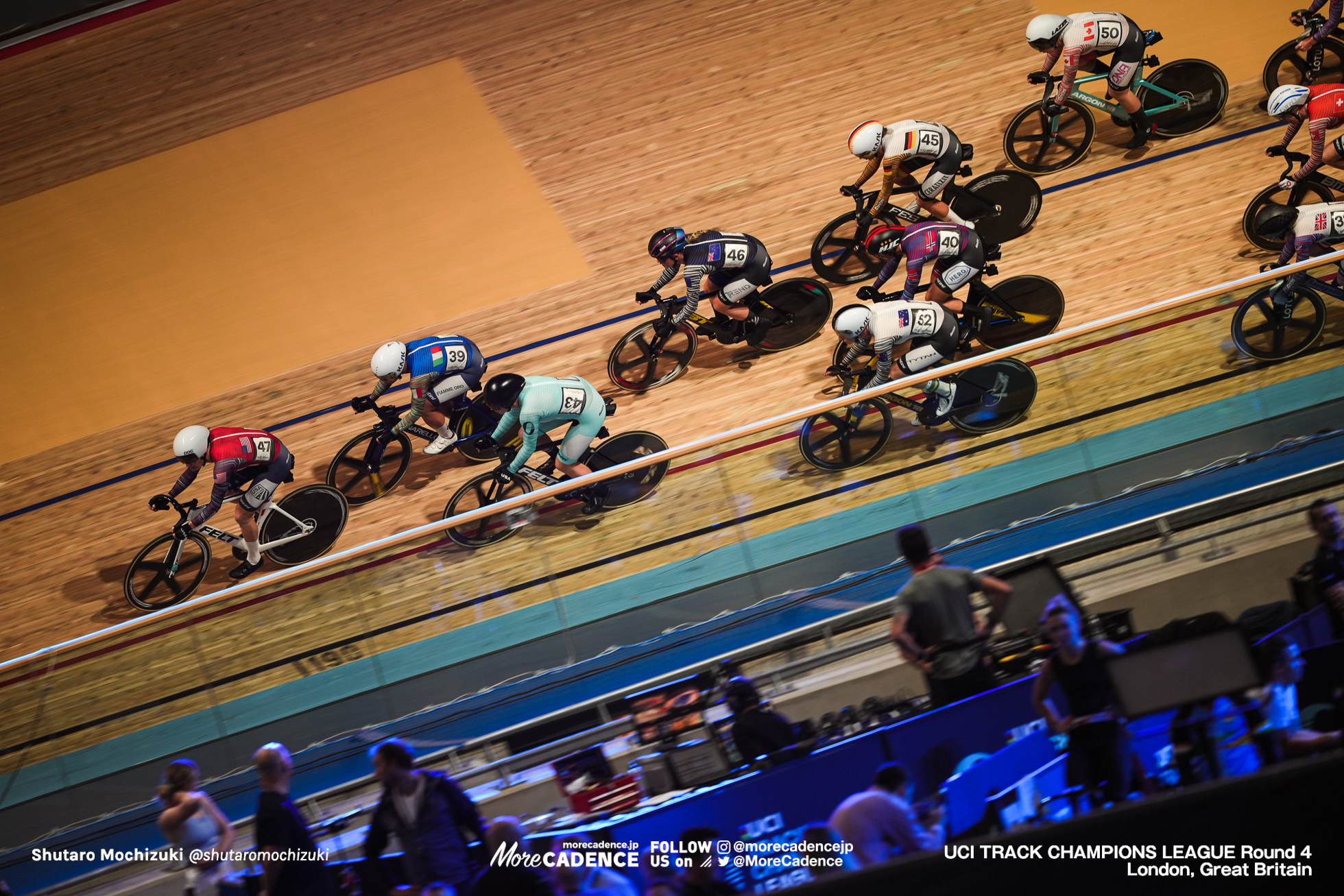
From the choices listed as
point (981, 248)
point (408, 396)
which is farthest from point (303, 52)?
point (981, 248)

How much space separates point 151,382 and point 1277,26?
32.7ft

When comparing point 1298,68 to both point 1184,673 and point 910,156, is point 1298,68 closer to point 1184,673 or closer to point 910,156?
point 910,156

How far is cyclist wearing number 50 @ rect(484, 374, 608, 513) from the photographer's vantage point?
5.70 meters

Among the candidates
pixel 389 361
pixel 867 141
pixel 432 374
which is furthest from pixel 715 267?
pixel 389 361

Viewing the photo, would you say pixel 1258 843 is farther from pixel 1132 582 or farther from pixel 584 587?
pixel 584 587

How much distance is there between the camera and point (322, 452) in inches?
293

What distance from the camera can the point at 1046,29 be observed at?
7047 millimetres

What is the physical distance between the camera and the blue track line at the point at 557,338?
761 centimetres

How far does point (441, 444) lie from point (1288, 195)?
615 cm

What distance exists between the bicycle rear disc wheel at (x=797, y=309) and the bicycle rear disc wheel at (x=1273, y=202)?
2980 mm

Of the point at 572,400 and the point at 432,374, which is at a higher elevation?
the point at 432,374

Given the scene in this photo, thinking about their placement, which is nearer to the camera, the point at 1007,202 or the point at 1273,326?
the point at 1273,326

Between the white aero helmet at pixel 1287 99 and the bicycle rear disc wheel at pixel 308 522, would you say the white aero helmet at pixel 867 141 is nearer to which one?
the white aero helmet at pixel 1287 99

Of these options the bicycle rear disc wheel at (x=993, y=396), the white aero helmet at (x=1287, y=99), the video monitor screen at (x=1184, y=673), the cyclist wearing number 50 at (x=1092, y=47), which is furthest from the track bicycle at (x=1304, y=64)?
the video monitor screen at (x=1184, y=673)
